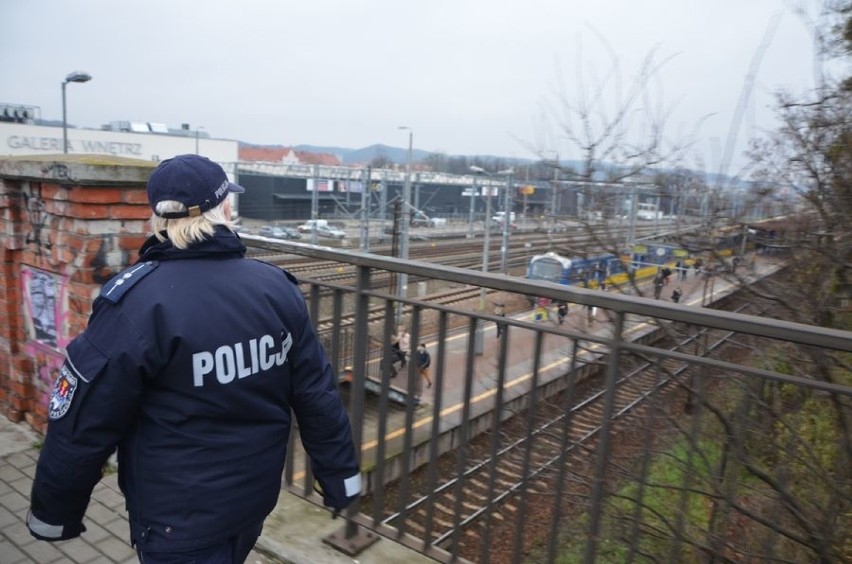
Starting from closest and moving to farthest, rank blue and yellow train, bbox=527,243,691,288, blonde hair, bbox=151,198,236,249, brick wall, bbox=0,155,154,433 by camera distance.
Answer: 1. blonde hair, bbox=151,198,236,249
2. brick wall, bbox=0,155,154,433
3. blue and yellow train, bbox=527,243,691,288

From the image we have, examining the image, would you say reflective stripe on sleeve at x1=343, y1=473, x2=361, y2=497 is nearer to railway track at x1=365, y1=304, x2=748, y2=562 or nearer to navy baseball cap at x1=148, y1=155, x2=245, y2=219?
railway track at x1=365, y1=304, x2=748, y2=562

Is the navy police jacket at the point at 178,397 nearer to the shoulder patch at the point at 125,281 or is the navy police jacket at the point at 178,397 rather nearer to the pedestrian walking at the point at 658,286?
the shoulder patch at the point at 125,281

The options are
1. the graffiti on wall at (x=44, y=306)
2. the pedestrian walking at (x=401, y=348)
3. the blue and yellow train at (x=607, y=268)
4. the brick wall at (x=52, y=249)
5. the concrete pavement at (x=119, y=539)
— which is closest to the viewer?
the concrete pavement at (x=119, y=539)

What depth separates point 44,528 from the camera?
5.43 ft

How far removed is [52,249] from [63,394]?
2.36 m

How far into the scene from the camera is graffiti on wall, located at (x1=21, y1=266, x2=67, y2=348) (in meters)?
3.54

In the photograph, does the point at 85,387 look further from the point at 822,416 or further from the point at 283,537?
the point at 822,416

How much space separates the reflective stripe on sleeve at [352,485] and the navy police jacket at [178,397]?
26cm

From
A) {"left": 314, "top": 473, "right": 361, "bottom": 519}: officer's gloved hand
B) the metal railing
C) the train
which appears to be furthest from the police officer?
the train

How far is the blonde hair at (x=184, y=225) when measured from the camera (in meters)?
1.61

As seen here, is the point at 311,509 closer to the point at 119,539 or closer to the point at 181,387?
the point at 119,539

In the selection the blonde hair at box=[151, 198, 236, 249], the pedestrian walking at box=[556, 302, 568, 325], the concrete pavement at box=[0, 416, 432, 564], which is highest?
the blonde hair at box=[151, 198, 236, 249]

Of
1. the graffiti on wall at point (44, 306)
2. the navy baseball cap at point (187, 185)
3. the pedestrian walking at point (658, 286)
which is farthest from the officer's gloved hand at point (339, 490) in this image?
the pedestrian walking at point (658, 286)

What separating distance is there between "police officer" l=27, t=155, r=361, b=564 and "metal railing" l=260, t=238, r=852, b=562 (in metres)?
0.80
